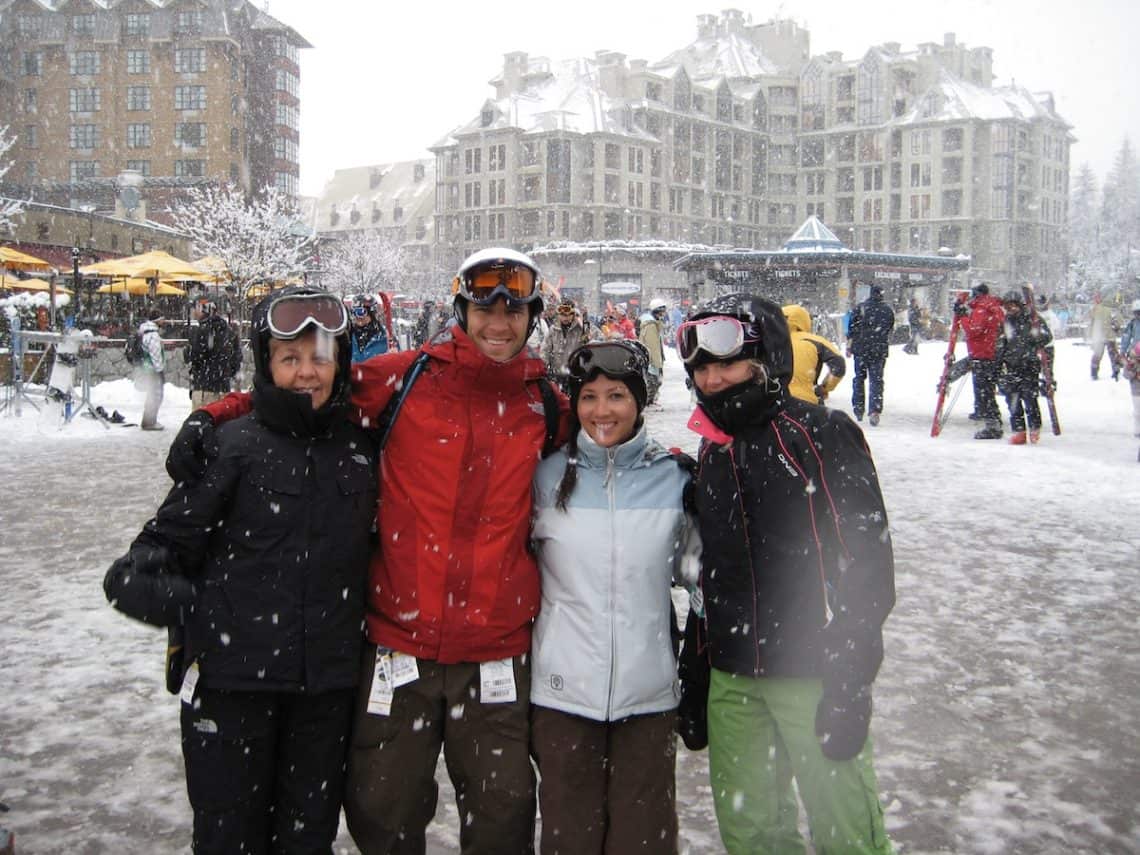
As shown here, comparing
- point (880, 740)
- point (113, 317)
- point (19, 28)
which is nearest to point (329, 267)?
point (19, 28)

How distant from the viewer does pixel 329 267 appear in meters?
70.9

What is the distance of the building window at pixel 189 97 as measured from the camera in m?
62.9

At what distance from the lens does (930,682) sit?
470cm

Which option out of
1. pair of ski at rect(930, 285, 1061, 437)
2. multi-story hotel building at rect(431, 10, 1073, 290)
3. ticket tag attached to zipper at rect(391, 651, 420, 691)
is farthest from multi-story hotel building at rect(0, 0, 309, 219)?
ticket tag attached to zipper at rect(391, 651, 420, 691)

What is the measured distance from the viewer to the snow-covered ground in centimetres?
339

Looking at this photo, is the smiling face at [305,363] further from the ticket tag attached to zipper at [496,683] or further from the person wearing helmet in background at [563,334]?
the person wearing helmet in background at [563,334]

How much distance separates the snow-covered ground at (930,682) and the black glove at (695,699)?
30.0 inches

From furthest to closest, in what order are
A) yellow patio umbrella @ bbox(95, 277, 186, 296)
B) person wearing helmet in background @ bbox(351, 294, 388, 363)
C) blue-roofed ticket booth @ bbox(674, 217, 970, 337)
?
blue-roofed ticket booth @ bbox(674, 217, 970, 337)
yellow patio umbrella @ bbox(95, 277, 186, 296)
person wearing helmet in background @ bbox(351, 294, 388, 363)

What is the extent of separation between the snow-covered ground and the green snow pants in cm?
71

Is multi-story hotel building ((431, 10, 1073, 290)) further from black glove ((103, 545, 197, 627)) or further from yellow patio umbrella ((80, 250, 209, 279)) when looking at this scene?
black glove ((103, 545, 197, 627))

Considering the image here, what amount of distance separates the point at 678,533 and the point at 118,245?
44357mm

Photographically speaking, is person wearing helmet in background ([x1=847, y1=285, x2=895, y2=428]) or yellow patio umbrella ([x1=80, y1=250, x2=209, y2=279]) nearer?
person wearing helmet in background ([x1=847, y1=285, x2=895, y2=428])

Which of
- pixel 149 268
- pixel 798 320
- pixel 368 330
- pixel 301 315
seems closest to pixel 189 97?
pixel 149 268

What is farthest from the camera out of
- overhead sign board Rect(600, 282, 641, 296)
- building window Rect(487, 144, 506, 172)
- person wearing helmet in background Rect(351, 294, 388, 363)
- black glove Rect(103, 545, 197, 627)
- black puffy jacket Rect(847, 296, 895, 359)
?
building window Rect(487, 144, 506, 172)
